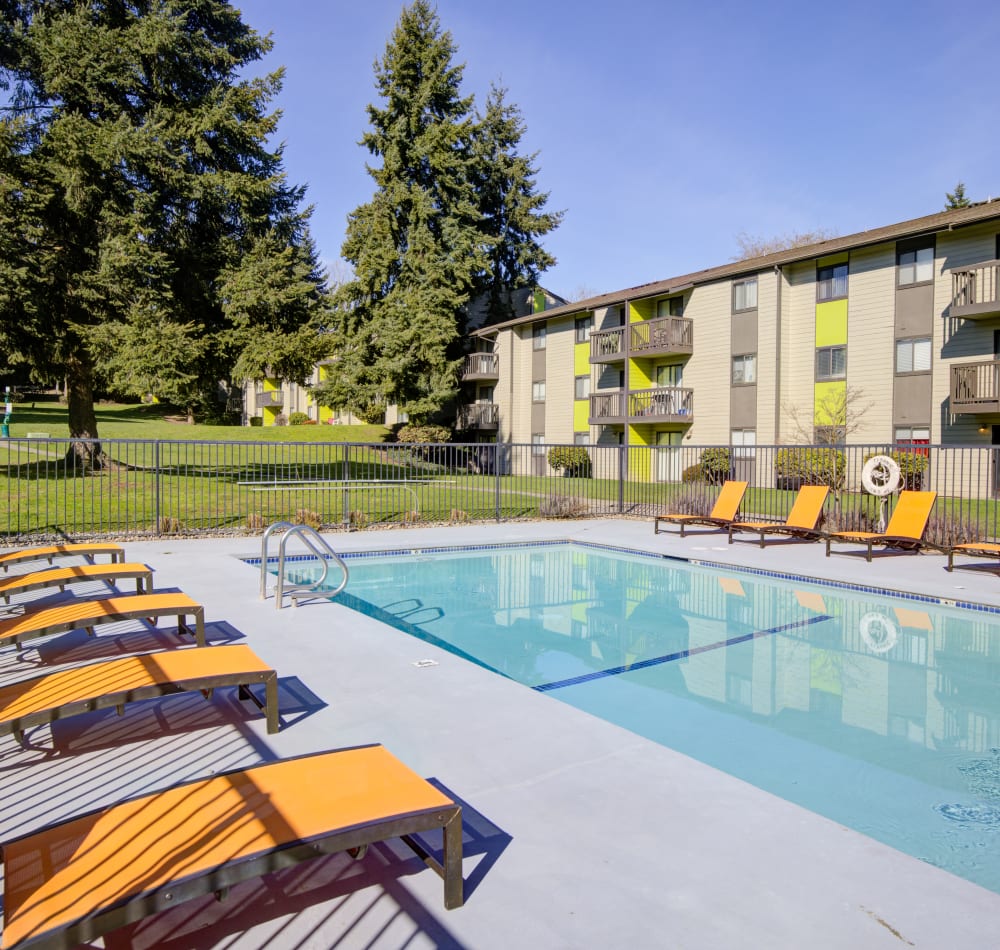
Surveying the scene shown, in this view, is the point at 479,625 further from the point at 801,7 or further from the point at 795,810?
the point at 801,7

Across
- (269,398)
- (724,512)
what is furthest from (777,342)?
(269,398)

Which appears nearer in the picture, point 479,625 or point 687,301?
point 479,625

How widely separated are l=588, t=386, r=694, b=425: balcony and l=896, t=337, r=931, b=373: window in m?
7.75

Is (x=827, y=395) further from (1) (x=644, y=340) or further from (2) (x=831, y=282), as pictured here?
(1) (x=644, y=340)

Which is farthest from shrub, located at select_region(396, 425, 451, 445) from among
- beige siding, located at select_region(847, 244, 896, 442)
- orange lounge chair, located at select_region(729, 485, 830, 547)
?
orange lounge chair, located at select_region(729, 485, 830, 547)

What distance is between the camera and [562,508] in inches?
666

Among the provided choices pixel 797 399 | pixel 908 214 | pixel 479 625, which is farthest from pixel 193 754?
pixel 908 214

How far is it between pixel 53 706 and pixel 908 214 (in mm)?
38685

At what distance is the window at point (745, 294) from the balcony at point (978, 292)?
21.4ft

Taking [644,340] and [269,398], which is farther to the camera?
[269,398]

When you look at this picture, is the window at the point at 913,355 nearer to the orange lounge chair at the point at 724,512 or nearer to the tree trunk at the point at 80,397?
the orange lounge chair at the point at 724,512

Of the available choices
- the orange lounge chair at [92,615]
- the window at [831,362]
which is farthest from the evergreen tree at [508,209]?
the orange lounge chair at [92,615]

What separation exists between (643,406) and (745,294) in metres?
5.86

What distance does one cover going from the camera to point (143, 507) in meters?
15.9
